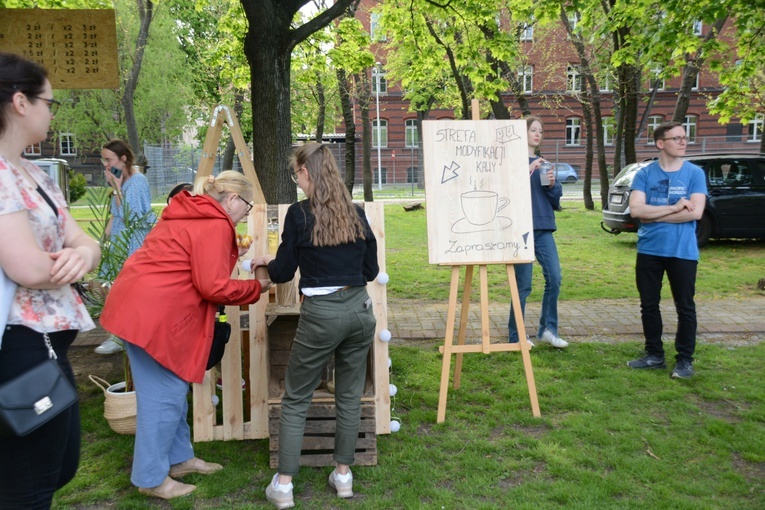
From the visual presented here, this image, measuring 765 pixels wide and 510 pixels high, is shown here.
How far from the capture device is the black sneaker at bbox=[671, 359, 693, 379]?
507 centimetres

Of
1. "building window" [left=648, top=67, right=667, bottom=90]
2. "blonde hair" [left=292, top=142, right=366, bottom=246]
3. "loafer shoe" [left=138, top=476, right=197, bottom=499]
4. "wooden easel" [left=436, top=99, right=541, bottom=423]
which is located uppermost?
"building window" [left=648, top=67, right=667, bottom=90]

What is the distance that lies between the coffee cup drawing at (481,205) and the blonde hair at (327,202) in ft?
4.77

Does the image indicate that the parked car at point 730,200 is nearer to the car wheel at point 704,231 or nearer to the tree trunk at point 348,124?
the car wheel at point 704,231

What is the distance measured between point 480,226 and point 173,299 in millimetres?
2302

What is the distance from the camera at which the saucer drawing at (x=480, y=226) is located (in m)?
4.44

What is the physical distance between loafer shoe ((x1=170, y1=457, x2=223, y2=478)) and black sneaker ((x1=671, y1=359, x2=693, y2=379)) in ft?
12.0

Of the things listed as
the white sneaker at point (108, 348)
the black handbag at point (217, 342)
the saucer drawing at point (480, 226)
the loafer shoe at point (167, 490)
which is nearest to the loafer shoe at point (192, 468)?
the loafer shoe at point (167, 490)

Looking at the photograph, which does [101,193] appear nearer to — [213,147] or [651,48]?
[213,147]

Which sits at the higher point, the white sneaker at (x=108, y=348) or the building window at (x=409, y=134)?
the building window at (x=409, y=134)

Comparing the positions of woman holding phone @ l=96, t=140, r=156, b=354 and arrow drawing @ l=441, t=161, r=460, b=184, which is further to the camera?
woman holding phone @ l=96, t=140, r=156, b=354

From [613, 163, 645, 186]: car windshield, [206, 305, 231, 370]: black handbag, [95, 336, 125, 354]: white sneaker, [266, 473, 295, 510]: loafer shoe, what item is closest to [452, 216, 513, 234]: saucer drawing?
[206, 305, 231, 370]: black handbag

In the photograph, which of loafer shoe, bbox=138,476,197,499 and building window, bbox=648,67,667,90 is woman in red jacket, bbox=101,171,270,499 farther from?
building window, bbox=648,67,667,90

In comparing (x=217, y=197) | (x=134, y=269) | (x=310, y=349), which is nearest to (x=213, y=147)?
(x=217, y=197)

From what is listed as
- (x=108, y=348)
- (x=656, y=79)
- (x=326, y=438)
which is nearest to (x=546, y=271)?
(x=326, y=438)
